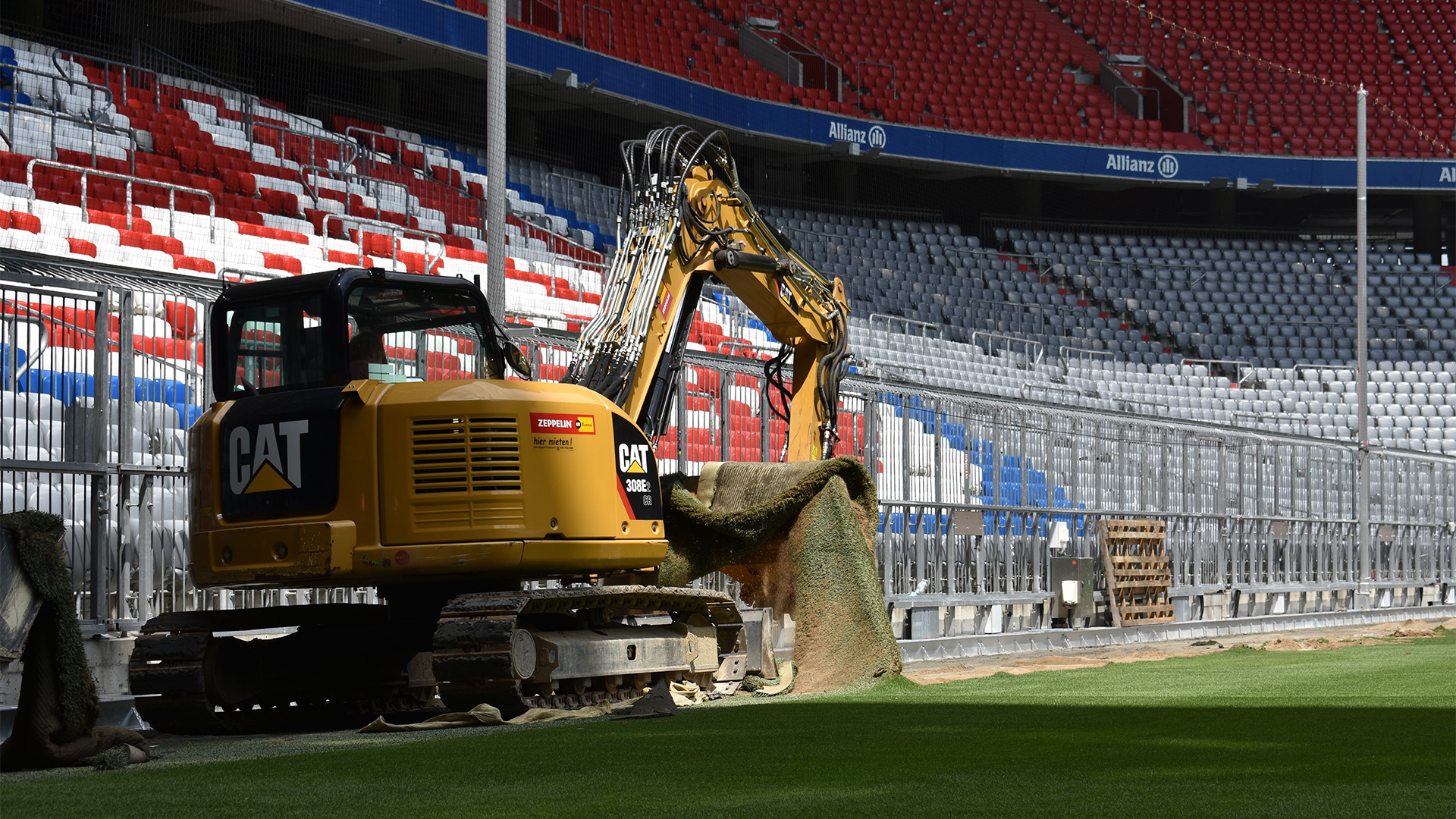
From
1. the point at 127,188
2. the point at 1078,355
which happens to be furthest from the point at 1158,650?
the point at 1078,355

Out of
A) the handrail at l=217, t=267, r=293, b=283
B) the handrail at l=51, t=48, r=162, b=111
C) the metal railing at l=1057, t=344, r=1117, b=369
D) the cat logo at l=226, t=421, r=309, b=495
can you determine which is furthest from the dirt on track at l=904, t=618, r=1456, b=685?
the handrail at l=51, t=48, r=162, b=111

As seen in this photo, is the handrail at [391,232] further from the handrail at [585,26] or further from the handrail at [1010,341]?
the handrail at [1010,341]

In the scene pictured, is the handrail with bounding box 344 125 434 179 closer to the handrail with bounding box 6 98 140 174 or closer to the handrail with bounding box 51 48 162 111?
the handrail with bounding box 51 48 162 111

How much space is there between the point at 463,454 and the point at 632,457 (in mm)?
1271

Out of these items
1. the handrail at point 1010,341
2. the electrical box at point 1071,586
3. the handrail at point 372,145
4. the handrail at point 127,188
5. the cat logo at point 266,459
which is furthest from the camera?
the handrail at point 1010,341

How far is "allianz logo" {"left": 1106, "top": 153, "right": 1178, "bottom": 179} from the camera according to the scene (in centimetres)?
4547

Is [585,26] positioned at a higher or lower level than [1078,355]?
higher

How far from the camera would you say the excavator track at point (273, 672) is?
34.0 feet

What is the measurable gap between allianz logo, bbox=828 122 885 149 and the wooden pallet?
21.7m

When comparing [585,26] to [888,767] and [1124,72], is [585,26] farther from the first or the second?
[888,767]

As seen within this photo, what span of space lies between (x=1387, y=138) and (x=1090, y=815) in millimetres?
45619

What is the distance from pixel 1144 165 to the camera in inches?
1800

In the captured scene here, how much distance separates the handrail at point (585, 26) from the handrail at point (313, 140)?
765 centimetres

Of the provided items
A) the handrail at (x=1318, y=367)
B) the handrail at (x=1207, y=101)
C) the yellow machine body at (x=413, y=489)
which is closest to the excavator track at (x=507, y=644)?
the yellow machine body at (x=413, y=489)
